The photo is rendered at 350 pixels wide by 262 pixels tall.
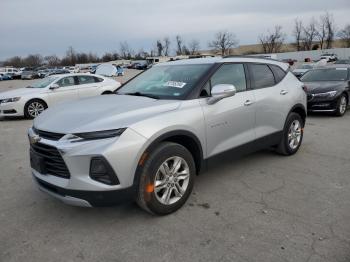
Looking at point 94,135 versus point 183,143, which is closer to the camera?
point 94,135

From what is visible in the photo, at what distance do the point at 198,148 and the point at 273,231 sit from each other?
48.2 inches

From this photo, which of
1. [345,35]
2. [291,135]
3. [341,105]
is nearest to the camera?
[291,135]

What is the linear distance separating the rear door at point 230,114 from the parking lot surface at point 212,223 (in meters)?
0.28

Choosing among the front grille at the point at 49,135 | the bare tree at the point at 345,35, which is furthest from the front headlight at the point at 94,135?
the bare tree at the point at 345,35

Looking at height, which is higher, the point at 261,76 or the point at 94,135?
the point at 261,76

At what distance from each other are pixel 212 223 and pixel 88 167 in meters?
1.40

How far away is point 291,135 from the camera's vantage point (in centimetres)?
587

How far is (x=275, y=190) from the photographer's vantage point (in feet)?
14.6

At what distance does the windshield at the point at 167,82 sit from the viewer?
4.19 m

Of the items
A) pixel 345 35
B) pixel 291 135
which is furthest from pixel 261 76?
pixel 345 35

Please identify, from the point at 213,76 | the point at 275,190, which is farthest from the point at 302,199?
the point at 213,76

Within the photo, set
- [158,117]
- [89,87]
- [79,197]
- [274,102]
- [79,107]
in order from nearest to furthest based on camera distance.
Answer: [79,197], [158,117], [79,107], [274,102], [89,87]

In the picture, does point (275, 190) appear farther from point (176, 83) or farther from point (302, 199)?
point (176, 83)

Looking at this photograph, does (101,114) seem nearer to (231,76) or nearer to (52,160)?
(52,160)
